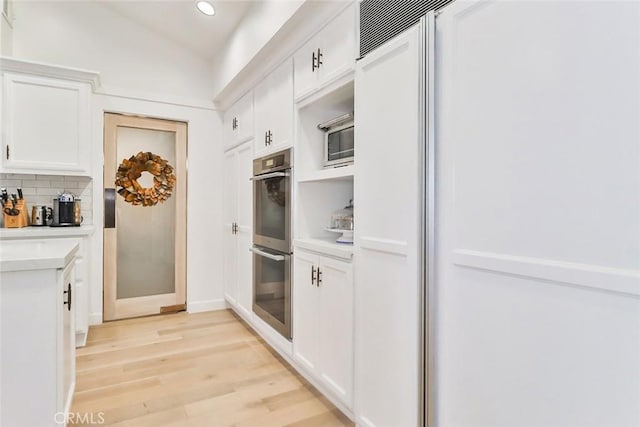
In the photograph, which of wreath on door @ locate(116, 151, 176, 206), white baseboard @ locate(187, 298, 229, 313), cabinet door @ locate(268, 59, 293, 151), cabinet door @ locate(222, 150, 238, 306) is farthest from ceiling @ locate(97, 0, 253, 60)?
white baseboard @ locate(187, 298, 229, 313)

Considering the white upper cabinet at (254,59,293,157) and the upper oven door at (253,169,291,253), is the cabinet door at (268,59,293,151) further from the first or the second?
the upper oven door at (253,169,291,253)

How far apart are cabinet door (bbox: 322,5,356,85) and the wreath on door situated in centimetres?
235

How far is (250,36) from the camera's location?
280 cm

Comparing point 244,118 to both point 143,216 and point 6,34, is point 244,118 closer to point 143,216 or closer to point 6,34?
point 143,216

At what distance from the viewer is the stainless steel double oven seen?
248 cm

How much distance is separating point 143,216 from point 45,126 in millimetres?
1124

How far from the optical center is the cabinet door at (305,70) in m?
2.17

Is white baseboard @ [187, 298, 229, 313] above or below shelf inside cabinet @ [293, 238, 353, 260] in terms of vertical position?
below

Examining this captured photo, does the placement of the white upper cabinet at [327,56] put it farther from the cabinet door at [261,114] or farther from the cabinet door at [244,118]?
the cabinet door at [244,118]

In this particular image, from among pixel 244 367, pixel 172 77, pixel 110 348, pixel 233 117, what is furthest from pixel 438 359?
pixel 172 77

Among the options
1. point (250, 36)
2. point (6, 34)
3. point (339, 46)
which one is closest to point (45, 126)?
point (6, 34)

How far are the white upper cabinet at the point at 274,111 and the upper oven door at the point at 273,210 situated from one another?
0.23 meters

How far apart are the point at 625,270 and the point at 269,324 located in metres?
2.36

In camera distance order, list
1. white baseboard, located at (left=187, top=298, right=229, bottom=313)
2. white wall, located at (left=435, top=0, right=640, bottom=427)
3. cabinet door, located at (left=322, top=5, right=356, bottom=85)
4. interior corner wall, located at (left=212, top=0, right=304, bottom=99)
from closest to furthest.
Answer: white wall, located at (left=435, top=0, right=640, bottom=427), cabinet door, located at (left=322, top=5, right=356, bottom=85), interior corner wall, located at (left=212, top=0, right=304, bottom=99), white baseboard, located at (left=187, top=298, right=229, bottom=313)
